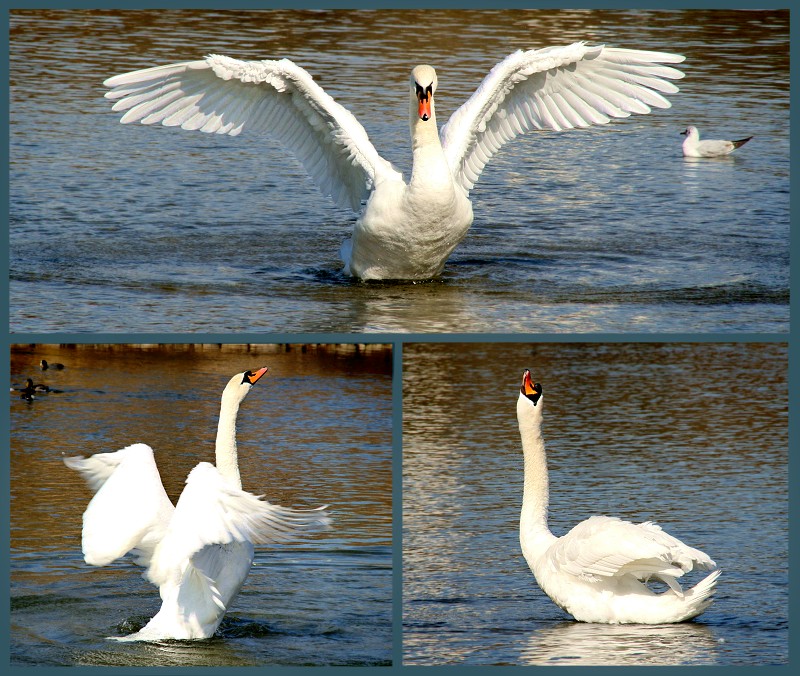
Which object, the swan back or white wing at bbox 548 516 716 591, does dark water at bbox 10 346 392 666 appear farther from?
white wing at bbox 548 516 716 591

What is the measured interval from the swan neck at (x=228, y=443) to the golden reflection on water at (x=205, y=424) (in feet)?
4.24

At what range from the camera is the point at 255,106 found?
9.44 m

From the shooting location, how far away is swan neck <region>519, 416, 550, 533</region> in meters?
8.12

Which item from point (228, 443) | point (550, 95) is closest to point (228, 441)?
point (228, 443)

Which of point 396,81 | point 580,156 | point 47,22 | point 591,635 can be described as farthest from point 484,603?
point 47,22

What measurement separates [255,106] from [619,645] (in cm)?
470

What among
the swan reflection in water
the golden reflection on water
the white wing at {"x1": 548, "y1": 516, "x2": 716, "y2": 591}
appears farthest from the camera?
the golden reflection on water

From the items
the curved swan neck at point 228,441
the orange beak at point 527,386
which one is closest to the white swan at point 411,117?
the orange beak at point 527,386

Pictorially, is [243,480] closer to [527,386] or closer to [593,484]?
[593,484]

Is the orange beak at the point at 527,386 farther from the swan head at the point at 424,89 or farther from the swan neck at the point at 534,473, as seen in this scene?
the swan head at the point at 424,89

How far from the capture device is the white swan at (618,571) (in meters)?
7.11

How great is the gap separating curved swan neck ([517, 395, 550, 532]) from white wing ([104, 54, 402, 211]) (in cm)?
209

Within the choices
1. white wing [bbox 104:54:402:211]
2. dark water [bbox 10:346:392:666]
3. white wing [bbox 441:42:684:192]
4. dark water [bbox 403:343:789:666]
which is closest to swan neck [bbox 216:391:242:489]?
dark water [bbox 10:346:392:666]

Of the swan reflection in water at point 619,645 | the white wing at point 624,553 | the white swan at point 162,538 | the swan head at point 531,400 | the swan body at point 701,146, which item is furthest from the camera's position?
the swan body at point 701,146
